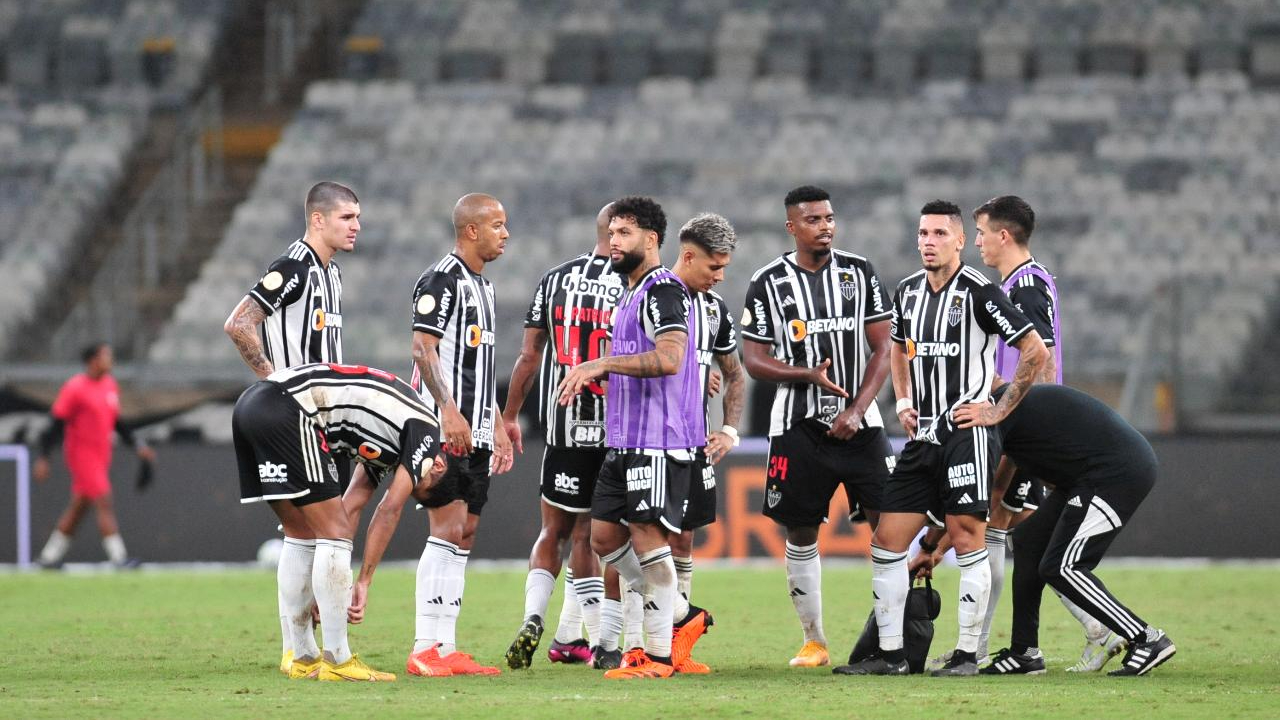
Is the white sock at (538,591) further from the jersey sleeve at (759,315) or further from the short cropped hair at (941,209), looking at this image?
the short cropped hair at (941,209)

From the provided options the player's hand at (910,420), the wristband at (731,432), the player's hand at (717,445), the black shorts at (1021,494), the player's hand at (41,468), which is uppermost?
the player's hand at (910,420)

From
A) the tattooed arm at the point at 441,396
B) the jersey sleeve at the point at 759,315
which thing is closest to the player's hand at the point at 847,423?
the jersey sleeve at the point at 759,315

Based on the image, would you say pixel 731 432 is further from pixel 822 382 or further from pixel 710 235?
pixel 710 235

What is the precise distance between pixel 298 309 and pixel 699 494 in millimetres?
2239

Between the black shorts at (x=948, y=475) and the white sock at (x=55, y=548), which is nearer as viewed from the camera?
the black shorts at (x=948, y=475)

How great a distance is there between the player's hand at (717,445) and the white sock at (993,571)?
1.50 m

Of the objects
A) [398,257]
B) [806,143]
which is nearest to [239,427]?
[398,257]

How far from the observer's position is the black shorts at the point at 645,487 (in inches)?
308

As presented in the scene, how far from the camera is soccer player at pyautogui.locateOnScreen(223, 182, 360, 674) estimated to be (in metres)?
8.30

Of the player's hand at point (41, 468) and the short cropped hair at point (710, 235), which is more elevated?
the short cropped hair at point (710, 235)

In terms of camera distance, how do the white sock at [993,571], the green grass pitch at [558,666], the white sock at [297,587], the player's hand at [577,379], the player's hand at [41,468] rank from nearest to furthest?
the green grass pitch at [558,666] < the player's hand at [577,379] < the white sock at [297,587] < the white sock at [993,571] < the player's hand at [41,468]

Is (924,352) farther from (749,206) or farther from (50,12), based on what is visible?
(50,12)

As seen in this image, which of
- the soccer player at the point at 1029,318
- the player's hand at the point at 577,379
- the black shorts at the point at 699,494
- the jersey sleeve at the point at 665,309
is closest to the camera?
the player's hand at the point at 577,379

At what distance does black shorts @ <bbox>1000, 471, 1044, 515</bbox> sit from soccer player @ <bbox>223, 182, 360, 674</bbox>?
11.3ft
